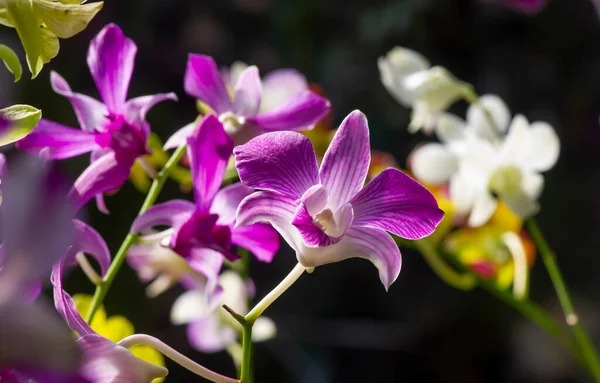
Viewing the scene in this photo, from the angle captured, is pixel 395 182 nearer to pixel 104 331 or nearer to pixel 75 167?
pixel 104 331

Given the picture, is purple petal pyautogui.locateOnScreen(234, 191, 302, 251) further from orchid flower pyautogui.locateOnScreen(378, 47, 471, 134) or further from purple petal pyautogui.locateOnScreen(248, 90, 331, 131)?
orchid flower pyautogui.locateOnScreen(378, 47, 471, 134)

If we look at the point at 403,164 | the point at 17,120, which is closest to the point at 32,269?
the point at 17,120

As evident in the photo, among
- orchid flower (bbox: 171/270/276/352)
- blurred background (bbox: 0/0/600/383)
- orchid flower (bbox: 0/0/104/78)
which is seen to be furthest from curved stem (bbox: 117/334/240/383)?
blurred background (bbox: 0/0/600/383)

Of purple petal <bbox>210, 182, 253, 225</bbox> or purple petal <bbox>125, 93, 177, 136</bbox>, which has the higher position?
purple petal <bbox>125, 93, 177, 136</bbox>

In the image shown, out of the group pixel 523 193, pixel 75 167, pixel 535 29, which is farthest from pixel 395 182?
pixel 535 29

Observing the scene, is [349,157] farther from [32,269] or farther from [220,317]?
[220,317]

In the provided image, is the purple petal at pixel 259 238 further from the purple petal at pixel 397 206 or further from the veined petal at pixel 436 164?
the veined petal at pixel 436 164

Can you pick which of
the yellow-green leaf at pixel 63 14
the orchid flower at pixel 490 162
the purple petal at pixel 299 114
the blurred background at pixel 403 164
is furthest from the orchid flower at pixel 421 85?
the blurred background at pixel 403 164
